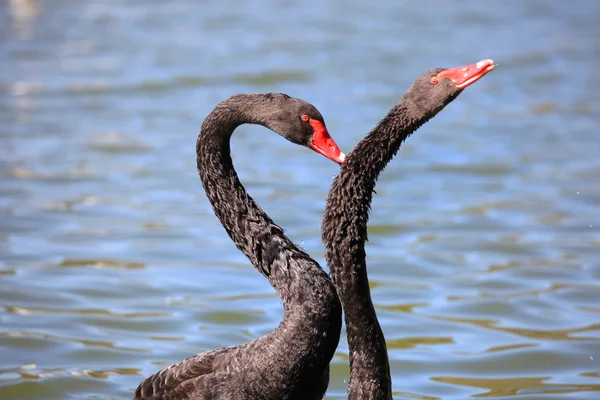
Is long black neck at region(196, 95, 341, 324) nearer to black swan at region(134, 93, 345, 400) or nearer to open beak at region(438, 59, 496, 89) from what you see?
black swan at region(134, 93, 345, 400)

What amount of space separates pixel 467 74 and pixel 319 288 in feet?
4.51

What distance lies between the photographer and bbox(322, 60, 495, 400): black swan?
5.48 m

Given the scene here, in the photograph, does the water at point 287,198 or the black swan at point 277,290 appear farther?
the water at point 287,198

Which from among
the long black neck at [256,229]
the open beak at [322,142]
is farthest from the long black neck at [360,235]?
the open beak at [322,142]

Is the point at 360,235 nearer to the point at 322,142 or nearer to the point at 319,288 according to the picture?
the point at 319,288

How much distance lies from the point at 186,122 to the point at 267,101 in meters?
8.73

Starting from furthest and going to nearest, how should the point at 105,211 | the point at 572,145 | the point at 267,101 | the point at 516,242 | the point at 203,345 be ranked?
the point at 572,145 < the point at 105,211 < the point at 516,242 < the point at 203,345 < the point at 267,101

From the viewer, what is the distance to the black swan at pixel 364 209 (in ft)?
18.0

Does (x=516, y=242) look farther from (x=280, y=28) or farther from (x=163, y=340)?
(x=280, y=28)

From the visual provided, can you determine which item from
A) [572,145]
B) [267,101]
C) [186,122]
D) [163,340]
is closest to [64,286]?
[163,340]

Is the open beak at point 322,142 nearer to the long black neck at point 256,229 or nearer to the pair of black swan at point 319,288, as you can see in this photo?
the pair of black swan at point 319,288

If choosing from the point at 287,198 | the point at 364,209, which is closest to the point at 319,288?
the point at 364,209

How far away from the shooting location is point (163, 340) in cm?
793

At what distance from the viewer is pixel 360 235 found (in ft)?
18.1
